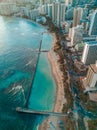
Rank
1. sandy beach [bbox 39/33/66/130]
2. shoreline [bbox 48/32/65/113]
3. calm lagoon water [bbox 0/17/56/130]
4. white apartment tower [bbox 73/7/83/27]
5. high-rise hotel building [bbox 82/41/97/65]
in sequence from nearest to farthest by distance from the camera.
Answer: sandy beach [bbox 39/33/66/130] → calm lagoon water [bbox 0/17/56/130] → shoreline [bbox 48/32/65/113] → high-rise hotel building [bbox 82/41/97/65] → white apartment tower [bbox 73/7/83/27]

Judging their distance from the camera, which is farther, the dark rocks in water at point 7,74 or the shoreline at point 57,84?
the dark rocks in water at point 7,74

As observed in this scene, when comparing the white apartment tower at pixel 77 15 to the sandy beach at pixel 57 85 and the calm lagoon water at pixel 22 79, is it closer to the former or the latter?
the calm lagoon water at pixel 22 79

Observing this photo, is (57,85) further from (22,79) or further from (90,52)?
(90,52)

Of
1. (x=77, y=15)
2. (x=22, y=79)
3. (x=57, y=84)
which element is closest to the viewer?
(x=57, y=84)

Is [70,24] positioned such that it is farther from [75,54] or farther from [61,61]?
[61,61]

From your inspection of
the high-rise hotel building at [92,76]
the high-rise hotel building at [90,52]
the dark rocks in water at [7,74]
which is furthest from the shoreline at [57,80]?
the dark rocks in water at [7,74]

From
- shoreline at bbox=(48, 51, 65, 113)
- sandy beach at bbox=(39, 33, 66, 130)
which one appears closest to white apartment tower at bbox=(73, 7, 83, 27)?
sandy beach at bbox=(39, 33, 66, 130)

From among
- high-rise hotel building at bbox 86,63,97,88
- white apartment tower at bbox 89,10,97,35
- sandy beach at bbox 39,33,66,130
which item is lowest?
sandy beach at bbox 39,33,66,130

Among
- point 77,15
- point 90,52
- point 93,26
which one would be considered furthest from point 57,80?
point 77,15

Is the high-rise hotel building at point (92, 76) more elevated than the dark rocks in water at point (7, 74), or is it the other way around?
the high-rise hotel building at point (92, 76)

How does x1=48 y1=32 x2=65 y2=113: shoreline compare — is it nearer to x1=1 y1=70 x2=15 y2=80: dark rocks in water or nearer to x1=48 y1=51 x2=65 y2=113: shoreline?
x1=48 y1=51 x2=65 y2=113: shoreline
